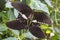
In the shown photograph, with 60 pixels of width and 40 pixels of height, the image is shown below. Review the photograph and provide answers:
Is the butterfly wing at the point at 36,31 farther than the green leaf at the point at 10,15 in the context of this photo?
No

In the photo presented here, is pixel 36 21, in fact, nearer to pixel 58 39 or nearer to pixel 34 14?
pixel 34 14

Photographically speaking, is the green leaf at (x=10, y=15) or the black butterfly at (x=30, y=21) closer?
the black butterfly at (x=30, y=21)

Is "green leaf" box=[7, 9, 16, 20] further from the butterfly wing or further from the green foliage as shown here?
the butterfly wing

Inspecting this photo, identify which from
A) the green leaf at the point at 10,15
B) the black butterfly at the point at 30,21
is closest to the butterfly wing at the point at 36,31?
the black butterfly at the point at 30,21

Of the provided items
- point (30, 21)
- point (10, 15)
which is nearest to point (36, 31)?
point (30, 21)

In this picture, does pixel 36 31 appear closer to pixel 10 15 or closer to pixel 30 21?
pixel 30 21

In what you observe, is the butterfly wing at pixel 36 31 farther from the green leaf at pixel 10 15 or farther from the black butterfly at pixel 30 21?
the green leaf at pixel 10 15

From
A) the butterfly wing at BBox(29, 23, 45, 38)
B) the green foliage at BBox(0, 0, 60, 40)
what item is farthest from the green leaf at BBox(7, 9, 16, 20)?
the butterfly wing at BBox(29, 23, 45, 38)

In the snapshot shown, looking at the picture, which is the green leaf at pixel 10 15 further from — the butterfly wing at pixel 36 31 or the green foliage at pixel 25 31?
the butterfly wing at pixel 36 31

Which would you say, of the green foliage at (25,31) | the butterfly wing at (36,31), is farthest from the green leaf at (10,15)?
the butterfly wing at (36,31)

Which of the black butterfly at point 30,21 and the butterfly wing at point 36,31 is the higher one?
the black butterfly at point 30,21
